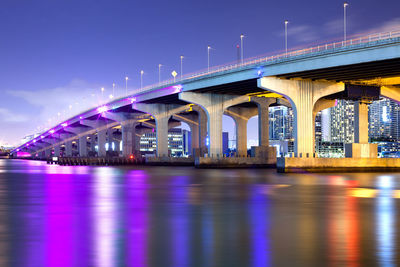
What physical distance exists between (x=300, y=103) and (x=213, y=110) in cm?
2023

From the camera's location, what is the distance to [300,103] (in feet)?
185

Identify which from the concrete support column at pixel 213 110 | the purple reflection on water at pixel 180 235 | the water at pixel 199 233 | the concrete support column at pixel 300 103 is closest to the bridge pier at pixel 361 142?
the concrete support column at pixel 300 103

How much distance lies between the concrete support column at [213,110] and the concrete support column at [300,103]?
18305 mm

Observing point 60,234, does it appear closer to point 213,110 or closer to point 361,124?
point 361,124

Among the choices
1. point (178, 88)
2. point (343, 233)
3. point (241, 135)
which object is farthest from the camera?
point (241, 135)

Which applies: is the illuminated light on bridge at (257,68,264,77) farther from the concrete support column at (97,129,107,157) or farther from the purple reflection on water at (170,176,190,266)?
the concrete support column at (97,129,107,157)

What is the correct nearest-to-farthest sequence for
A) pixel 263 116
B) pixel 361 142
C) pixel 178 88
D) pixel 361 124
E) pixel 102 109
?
pixel 361 142
pixel 361 124
pixel 178 88
pixel 263 116
pixel 102 109

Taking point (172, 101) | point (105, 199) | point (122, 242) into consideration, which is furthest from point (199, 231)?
point (172, 101)

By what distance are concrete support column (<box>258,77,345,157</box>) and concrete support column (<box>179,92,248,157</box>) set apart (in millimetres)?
18305

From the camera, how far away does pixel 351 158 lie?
57.0 m

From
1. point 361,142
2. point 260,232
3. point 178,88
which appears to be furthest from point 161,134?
point 260,232

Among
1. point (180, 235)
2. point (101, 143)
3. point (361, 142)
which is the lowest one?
point (180, 235)

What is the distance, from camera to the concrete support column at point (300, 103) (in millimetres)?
56062

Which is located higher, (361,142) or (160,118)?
(160,118)
